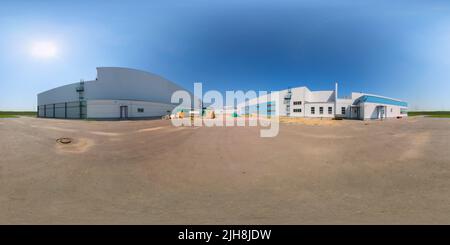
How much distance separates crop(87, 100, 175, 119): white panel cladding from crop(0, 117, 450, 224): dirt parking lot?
17.2 meters

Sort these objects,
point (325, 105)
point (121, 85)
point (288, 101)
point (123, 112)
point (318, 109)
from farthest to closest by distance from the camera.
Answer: point (288, 101) < point (318, 109) < point (325, 105) < point (121, 85) < point (123, 112)

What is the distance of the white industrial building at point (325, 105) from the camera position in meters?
31.8

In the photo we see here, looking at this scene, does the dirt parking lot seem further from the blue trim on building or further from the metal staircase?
the metal staircase

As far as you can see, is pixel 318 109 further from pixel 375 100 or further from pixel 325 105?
pixel 375 100

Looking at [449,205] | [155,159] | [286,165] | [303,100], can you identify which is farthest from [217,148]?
[303,100]

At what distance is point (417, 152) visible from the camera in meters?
6.96

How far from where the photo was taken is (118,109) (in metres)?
24.7

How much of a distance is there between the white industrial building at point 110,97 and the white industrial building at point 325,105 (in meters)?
20.9

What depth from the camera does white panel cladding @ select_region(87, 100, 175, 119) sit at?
23.4 m

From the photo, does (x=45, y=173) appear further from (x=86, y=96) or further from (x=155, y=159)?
(x=86, y=96)

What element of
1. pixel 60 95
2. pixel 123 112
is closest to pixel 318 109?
pixel 123 112

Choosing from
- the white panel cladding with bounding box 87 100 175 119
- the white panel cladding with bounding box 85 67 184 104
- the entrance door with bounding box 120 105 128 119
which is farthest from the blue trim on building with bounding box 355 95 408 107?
the entrance door with bounding box 120 105 128 119

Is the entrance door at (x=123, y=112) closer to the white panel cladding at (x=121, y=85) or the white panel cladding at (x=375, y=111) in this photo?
the white panel cladding at (x=121, y=85)

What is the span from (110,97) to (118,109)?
13.3ft
